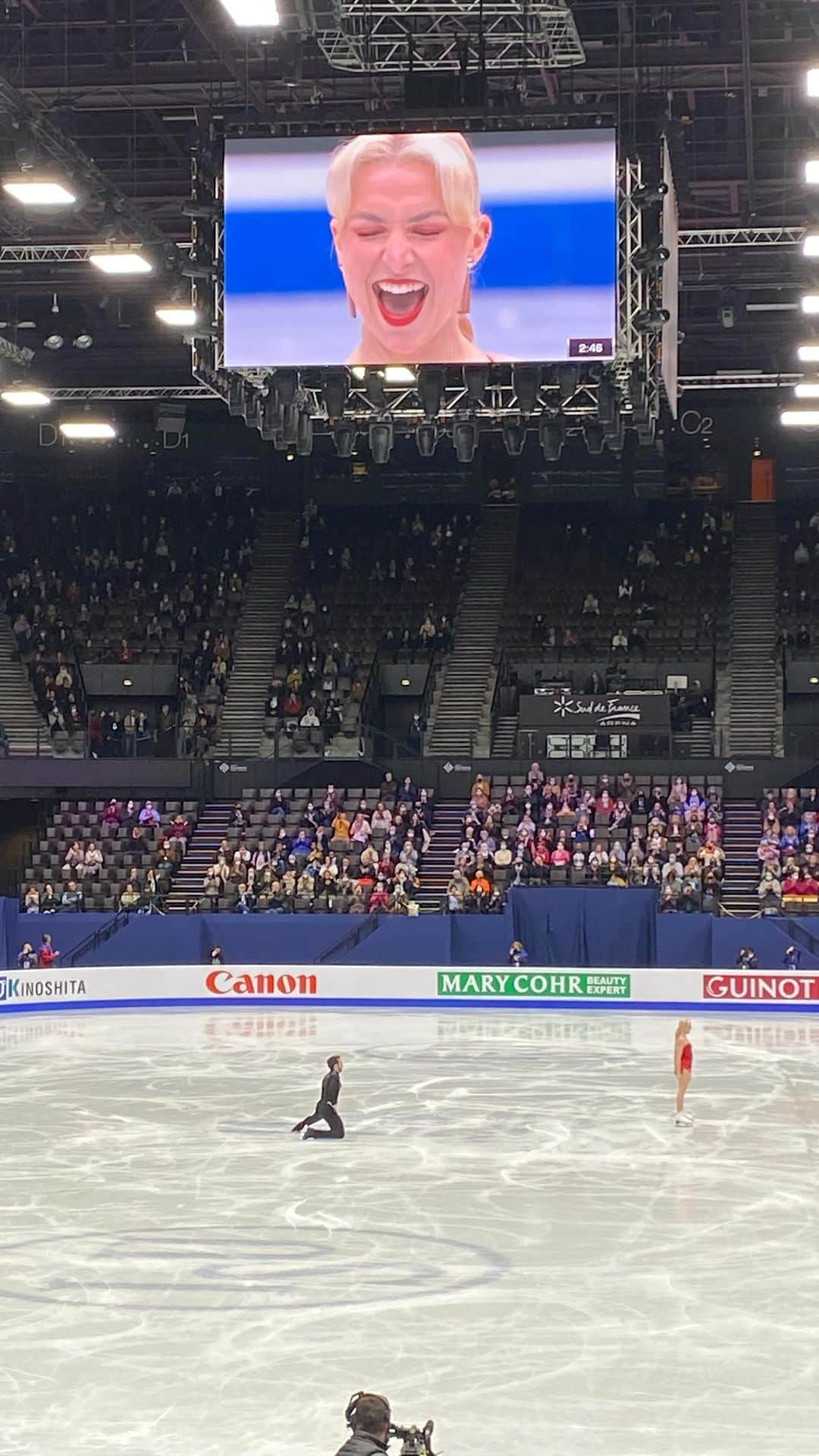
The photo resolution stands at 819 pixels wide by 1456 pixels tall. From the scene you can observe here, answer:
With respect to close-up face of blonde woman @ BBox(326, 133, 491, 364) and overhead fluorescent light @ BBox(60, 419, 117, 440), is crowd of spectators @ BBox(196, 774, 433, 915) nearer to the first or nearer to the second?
overhead fluorescent light @ BBox(60, 419, 117, 440)

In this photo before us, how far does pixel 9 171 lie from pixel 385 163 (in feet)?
23.8

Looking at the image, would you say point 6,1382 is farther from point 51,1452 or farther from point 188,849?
point 188,849

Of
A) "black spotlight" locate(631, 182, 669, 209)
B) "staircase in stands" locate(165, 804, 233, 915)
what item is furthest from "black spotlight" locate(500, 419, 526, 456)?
"staircase in stands" locate(165, 804, 233, 915)

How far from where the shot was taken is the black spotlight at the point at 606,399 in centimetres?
2466

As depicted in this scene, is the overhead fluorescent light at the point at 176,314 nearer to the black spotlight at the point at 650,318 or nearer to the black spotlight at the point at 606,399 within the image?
the black spotlight at the point at 606,399

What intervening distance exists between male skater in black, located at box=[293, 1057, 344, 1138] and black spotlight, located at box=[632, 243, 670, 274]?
1040cm

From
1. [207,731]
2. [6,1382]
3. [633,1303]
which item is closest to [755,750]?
[207,731]

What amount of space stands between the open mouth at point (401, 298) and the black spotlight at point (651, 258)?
265cm

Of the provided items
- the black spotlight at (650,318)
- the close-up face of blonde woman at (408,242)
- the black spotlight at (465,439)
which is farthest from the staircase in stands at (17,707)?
the black spotlight at (650,318)

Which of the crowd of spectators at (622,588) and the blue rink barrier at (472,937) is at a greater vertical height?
the crowd of spectators at (622,588)

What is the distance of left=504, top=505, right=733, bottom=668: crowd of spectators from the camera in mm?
46000

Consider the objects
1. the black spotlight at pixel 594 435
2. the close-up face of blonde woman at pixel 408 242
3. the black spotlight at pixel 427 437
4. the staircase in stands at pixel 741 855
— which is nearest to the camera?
the close-up face of blonde woman at pixel 408 242

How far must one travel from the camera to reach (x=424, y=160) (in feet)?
73.3

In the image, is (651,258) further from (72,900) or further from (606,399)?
(72,900)
